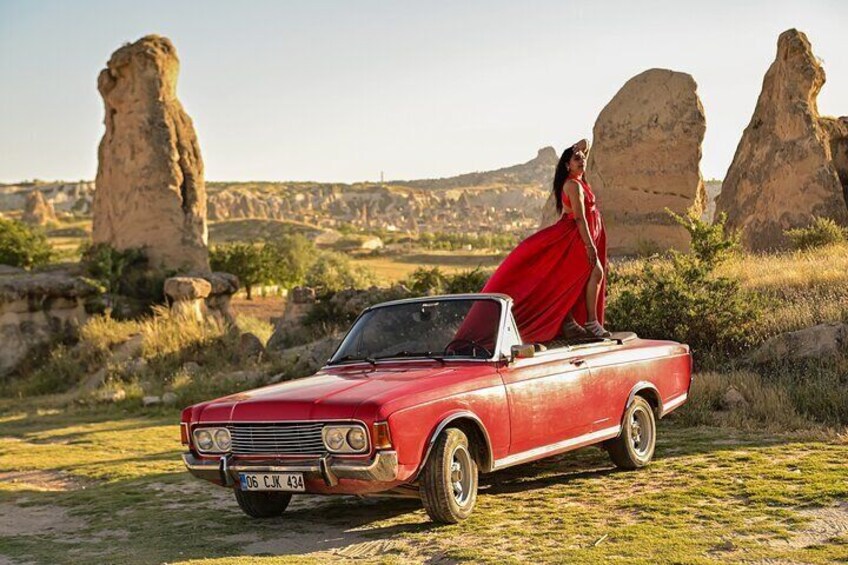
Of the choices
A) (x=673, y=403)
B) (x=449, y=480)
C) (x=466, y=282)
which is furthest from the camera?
(x=466, y=282)

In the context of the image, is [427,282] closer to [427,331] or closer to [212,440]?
[427,331]

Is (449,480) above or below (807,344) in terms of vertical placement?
below

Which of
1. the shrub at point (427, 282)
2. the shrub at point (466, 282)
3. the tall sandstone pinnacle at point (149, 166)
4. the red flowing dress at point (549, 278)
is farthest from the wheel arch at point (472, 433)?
the tall sandstone pinnacle at point (149, 166)

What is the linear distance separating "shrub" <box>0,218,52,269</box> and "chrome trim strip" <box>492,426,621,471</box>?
34.6 metres

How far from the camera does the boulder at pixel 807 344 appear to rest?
12.5 m

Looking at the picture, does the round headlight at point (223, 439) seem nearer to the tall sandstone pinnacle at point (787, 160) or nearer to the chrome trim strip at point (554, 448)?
the chrome trim strip at point (554, 448)

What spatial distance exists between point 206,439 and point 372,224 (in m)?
127

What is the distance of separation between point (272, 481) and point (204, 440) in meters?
0.71

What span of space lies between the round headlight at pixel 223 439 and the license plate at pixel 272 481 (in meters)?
0.26

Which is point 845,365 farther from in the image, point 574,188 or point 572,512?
point 572,512

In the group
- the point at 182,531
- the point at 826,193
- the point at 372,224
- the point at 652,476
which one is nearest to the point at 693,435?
the point at 652,476

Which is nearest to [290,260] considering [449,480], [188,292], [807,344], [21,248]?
[21,248]

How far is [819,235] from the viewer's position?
72.2ft

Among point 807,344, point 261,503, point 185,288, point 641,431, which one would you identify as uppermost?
point 185,288
